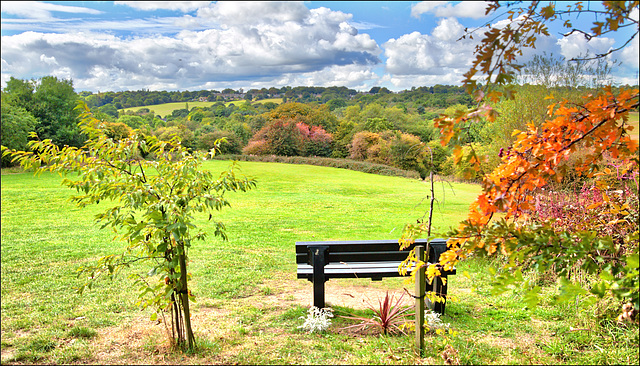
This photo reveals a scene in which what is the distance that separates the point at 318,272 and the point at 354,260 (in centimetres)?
52

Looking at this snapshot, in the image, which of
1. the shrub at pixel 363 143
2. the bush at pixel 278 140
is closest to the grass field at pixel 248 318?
the bush at pixel 278 140

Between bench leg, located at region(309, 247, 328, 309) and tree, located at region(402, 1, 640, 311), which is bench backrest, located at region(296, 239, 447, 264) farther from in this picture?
tree, located at region(402, 1, 640, 311)

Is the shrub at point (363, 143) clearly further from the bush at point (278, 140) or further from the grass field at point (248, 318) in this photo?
the grass field at point (248, 318)

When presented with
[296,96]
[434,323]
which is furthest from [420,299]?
[296,96]

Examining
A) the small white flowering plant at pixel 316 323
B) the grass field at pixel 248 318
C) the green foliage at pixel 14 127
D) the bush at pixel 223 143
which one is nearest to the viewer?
the grass field at pixel 248 318

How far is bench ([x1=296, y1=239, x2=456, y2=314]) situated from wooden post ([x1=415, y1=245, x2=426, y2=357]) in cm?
98

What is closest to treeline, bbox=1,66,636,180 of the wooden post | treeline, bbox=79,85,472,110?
treeline, bbox=79,85,472,110

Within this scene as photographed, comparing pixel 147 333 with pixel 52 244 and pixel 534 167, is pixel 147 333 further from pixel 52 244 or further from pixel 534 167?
pixel 52 244

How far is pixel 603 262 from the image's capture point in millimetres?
2445

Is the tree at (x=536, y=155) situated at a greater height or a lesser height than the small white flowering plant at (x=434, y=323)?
greater

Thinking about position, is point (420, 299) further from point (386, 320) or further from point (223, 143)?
point (223, 143)

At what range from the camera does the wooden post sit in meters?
3.06

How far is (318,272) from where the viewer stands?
165 inches

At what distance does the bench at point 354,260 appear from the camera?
4.19 metres
